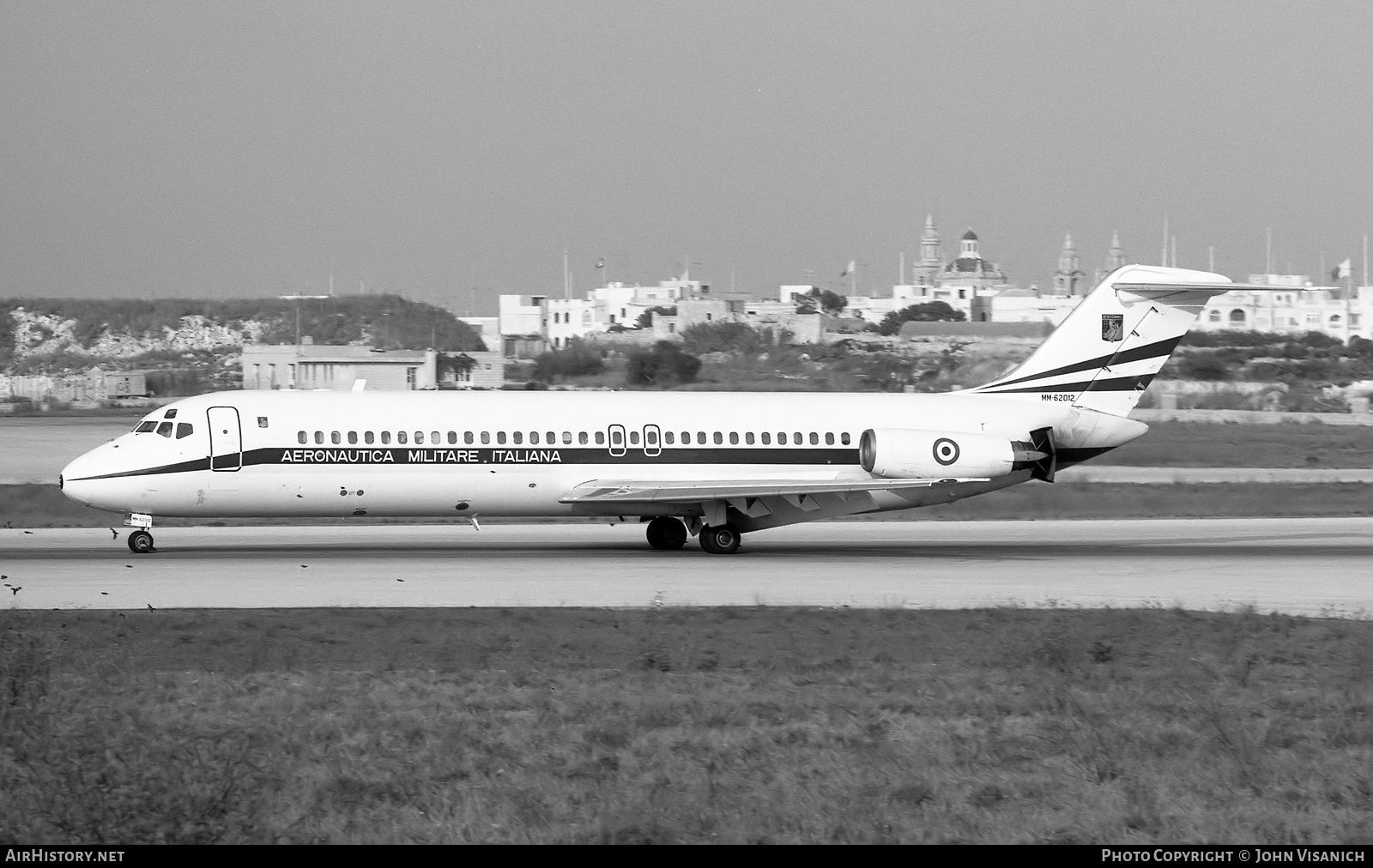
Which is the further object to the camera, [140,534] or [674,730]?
[140,534]


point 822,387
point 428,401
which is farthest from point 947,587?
point 822,387

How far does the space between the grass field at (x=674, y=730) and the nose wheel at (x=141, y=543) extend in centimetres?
850

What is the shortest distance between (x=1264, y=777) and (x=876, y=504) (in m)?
18.1

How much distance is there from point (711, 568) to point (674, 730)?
1350cm

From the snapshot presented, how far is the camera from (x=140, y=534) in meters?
26.8

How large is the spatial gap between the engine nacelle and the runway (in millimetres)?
1558

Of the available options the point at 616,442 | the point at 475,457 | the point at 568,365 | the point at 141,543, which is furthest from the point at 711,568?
the point at 568,365

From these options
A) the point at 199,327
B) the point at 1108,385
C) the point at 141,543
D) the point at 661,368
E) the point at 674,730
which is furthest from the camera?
the point at 199,327

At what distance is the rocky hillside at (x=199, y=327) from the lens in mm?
159750

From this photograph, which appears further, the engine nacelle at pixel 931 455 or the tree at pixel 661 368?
the tree at pixel 661 368

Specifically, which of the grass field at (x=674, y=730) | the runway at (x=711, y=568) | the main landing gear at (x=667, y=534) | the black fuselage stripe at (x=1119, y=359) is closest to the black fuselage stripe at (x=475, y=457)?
the runway at (x=711, y=568)

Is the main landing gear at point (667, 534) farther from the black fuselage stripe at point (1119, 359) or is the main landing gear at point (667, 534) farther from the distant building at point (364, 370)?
the distant building at point (364, 370)

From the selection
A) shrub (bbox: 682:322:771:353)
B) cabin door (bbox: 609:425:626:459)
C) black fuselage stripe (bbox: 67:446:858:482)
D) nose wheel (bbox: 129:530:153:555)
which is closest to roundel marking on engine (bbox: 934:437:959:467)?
black fuselage stripe (bbox: 67:446:858:482)

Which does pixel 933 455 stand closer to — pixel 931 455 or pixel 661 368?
pixel 931 455
